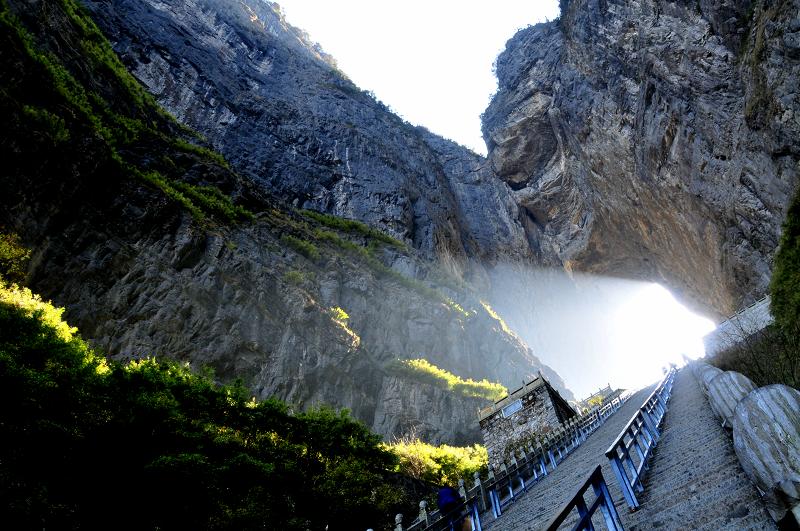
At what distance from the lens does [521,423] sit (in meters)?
20.0

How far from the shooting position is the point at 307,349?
A: 22.6m

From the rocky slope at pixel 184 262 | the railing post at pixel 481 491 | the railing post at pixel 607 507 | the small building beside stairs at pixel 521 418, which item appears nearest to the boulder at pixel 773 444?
the railing post at pixel 607 507

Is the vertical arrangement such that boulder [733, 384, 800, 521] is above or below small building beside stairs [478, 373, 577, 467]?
above

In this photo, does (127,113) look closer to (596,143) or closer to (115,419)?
(115,419)

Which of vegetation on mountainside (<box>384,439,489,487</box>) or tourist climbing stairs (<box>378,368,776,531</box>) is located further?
vegetation on mountainside (<box>384,439,489,487</box>)

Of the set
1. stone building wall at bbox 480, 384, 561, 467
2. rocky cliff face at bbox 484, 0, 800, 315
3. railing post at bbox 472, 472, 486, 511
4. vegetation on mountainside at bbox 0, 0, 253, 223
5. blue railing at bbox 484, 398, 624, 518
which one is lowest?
stone building wall at bbox 480, 384, 561, 467

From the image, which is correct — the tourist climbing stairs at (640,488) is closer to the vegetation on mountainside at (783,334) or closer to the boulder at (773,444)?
the boulder at (773,444)

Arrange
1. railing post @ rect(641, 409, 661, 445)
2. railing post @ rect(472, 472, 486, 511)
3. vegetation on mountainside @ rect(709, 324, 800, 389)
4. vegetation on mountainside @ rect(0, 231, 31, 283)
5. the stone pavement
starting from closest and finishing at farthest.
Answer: the stone pavement → railing post @ rect(641, 409, 661, 445) → vegetation on mountainside @ rect(709, 324, 800, 389) → railing post @ rect(472, 472, 486, 511) → vegetation on mountainside @ rect(0, 231, 31, 283)

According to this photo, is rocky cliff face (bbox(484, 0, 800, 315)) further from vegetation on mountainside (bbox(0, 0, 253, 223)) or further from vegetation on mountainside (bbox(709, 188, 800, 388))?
vegetation on mountainside (bbox(0, 0, 253, 223))

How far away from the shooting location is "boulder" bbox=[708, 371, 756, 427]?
621 centimetres

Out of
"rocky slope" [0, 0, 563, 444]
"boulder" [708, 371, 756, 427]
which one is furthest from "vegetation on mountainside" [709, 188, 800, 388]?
"rocky slope" [0, 0, 563, 444]

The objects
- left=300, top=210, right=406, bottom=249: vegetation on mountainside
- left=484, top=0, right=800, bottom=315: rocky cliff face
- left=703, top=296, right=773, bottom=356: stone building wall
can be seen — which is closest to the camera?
left=703, top=296, right=773, bottom=356: stone building wall

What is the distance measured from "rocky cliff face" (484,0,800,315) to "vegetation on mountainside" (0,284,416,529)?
61.7 feet

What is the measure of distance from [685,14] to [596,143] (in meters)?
11.1
